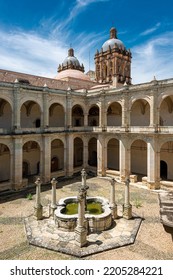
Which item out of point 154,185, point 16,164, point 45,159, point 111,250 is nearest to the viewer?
point 111,250

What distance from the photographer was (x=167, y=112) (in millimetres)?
24656

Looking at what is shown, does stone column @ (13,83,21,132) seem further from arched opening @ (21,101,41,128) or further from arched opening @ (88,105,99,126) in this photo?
arched opening @ (88,105,99,126)

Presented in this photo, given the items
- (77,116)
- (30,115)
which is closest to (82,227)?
(30,115)

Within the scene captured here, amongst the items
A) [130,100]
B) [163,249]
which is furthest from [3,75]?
Answer: [163,249]

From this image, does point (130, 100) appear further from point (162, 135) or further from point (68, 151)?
point (68, 151)

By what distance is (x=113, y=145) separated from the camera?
30734mm

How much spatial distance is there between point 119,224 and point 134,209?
3.16 m

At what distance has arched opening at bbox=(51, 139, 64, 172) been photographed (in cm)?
2920

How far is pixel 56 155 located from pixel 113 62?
68.9ft

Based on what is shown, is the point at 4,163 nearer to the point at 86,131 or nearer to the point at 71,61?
the point at 86,131

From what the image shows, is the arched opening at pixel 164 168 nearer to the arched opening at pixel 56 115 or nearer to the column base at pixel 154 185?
the column base at pixel 154 185

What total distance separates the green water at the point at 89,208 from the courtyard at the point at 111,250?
2661mm

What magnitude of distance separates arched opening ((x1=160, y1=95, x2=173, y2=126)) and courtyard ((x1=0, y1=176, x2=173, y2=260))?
8833mm

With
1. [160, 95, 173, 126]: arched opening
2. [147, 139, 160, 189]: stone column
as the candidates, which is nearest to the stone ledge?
[147, 139, 160, 189]: stone column
